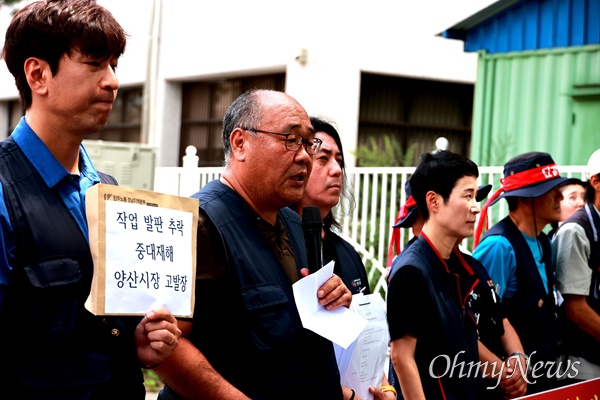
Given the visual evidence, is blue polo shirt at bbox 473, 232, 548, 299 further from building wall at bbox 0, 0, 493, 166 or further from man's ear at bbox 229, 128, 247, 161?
building wall at bbox 0, 0, 493, 166

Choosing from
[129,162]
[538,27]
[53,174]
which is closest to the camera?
[53,174]

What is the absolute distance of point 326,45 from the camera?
14.8m

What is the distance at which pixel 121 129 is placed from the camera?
68.4ft

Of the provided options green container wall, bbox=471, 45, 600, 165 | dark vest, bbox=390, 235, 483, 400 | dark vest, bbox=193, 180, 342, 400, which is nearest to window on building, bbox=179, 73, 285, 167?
green container wall, bbox=471, 45, 600, 165

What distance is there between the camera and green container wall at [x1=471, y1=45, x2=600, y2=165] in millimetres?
9945

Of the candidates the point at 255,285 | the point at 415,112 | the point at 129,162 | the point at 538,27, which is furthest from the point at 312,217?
the point at 415,112

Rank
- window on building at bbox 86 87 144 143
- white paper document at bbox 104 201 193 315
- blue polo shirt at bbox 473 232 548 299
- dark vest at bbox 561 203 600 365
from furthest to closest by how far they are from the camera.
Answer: window on building at bbox 86 87 144 143
dark vest at bbox 561 203 600 365
blue polo shirt at bbox 473 232 548 299
white paper document at bbox 104 201 193 315

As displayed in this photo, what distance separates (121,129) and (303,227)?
18.0 m

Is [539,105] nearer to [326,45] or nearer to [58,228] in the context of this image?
[326,45]

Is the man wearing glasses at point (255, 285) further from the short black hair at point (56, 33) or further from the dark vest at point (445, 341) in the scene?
the dark vest at point (445, 341)

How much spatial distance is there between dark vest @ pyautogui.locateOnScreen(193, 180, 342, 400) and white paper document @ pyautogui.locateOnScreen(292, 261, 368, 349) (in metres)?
0.08

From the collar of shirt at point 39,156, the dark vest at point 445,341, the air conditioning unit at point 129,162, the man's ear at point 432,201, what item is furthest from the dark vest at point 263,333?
the air conditioning unit at point 129,162

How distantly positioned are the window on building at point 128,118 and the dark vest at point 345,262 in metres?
16.0

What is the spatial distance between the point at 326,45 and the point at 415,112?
2.21 metres
